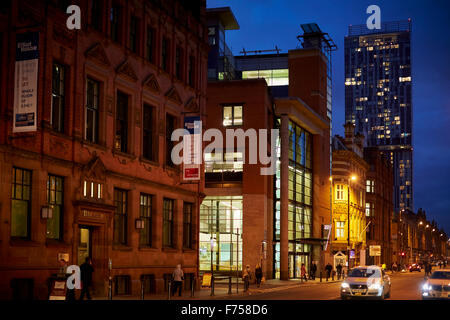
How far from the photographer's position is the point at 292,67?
259 feet

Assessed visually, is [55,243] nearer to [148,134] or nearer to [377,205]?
[148,134]

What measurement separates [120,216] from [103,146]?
417cm

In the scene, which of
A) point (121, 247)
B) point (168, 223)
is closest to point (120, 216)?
point (121, 247)

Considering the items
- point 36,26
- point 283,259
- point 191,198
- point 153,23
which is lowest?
point 283,259

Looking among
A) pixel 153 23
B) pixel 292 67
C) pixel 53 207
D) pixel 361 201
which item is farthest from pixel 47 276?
pixel 361 201

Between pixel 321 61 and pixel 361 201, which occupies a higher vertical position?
pixel 321 61

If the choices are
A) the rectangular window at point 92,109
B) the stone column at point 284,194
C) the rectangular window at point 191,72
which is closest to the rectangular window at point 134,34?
the rectangular window at point 92,109

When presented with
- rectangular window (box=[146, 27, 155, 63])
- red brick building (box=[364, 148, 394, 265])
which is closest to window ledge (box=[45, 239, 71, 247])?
rectangular window (box=[146, 27, 155, 63])

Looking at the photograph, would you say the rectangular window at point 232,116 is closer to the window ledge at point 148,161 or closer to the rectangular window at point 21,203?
the window ledge at point 148,161

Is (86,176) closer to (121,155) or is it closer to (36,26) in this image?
(121,155)

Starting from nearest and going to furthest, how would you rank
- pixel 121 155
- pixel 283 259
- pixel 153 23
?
pixel 121 155 → pixel 153 23 → pixel 283 259

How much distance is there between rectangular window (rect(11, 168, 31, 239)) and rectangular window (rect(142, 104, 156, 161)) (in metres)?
11.7
